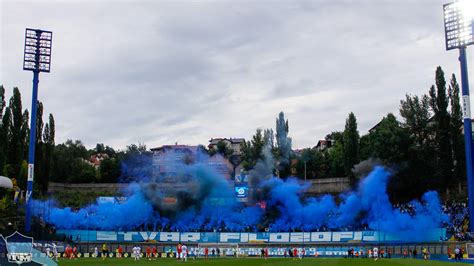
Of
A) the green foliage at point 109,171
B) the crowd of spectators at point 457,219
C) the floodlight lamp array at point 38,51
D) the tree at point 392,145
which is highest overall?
the floodlight lamp array at point 38,51

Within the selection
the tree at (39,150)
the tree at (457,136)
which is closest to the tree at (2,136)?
the tree at (39,150)

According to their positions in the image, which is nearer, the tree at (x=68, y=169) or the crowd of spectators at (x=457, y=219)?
the crowd of spectators at (x=457, y=219)

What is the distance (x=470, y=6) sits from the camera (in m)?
58.9

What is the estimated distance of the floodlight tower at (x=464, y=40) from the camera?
5972 cm

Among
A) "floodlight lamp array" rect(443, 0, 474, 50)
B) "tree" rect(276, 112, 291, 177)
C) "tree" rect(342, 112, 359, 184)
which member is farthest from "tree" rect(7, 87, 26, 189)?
"floodlight lamp array" rect(443, 0, 474, 50)

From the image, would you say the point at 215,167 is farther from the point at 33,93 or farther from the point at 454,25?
the point at 454,25

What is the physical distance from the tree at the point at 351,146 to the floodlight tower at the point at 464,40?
29.4m

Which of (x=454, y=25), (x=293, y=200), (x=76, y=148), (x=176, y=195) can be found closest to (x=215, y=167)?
(x=176, y=195)

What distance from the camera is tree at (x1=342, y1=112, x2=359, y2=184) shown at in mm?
90062

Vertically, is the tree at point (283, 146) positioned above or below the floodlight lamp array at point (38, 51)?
below

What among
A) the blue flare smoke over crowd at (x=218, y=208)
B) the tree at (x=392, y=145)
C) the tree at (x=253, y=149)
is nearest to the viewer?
the blue flare smoke over crowd at (x=218, y=208)

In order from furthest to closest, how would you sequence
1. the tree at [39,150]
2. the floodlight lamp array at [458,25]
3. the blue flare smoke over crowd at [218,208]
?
the tree at [39,150] → the blue flare smoke over crowd at [218,208] → the floodlight lamp array at [458,25]

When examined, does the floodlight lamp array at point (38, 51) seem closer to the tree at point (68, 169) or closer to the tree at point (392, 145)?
the tree at point (68, 169)

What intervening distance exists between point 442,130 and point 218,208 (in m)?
34.0
